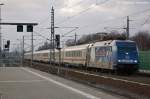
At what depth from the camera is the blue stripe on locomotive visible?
1630 inches

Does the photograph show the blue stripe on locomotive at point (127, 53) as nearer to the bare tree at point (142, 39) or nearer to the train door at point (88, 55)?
the train door at point (88, 55)

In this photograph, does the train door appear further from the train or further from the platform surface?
the platform surface

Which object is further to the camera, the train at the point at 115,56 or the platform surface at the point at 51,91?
the train at the point at 115,56

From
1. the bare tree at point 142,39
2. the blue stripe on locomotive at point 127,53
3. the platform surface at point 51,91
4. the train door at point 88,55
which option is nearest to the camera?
the platform surface at point 51,91

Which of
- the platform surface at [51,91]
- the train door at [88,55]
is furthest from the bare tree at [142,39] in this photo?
the platform surface at [51,91]

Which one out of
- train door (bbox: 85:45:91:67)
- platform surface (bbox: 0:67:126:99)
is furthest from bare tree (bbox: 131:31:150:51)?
platform surface (bbox: 0:67:126:99)

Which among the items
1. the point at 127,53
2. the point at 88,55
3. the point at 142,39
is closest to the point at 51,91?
the point at 127,53

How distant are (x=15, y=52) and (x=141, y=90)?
152 metres

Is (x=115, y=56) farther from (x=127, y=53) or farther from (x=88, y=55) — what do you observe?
(x=88, y=55)

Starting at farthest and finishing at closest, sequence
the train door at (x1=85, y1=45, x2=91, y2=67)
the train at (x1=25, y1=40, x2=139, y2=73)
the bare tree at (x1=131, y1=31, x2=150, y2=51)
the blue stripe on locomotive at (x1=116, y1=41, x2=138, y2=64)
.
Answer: the bare tree at (x1=131, y1=31, x2=150, y2=51)
the train door at (x1=85, y1=45, x2=91, y2=67)
the blue stripe on locomotive at (x1=116, y1=41, x2=138, y2=64)
the train at (x1=25, y1=40, x2=139, y2=73)

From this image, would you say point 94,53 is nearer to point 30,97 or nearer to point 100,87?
point 100,87

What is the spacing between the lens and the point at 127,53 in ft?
137

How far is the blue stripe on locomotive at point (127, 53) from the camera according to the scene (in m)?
41.4

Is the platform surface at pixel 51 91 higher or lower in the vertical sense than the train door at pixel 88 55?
lower
